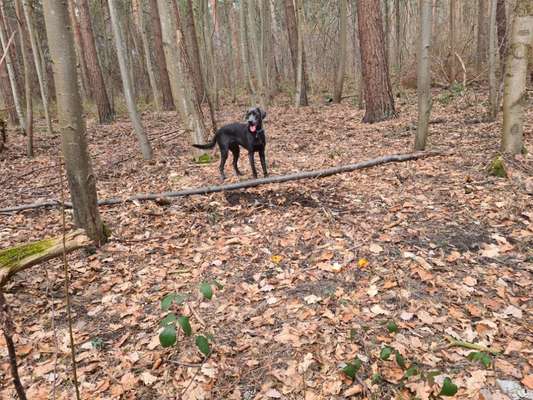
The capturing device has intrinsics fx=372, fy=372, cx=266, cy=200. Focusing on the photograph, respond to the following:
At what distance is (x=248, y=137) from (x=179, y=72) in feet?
7.19

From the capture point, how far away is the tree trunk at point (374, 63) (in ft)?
31.4

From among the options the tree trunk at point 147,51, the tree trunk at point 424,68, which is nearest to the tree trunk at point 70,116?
the tree trunk at point 424,68

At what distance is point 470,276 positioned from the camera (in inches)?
139

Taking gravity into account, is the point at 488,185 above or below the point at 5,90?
below

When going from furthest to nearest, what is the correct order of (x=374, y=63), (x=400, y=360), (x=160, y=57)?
1. (x=160, y=57)
2. (x=374, y=63)
3. (x=400, y=360)

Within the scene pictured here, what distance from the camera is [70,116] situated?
3.85 m

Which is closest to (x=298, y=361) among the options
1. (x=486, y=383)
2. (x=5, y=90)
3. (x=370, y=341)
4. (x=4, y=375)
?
(x=370, y=341)

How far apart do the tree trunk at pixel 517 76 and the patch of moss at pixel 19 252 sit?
5877 millimetres

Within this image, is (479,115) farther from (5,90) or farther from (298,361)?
(5,90)

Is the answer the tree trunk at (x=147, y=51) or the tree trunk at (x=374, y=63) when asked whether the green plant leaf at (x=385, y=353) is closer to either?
the tree trunk at (x=374, y=63)

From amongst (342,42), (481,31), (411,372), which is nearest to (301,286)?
(411,372)

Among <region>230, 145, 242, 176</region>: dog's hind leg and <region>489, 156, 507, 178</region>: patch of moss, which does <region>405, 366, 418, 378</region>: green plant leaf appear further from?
<region>230, 145, 242, 176</region>: dog's hind leg

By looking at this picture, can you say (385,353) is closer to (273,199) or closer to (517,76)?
(273,199)

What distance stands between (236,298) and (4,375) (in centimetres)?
189
